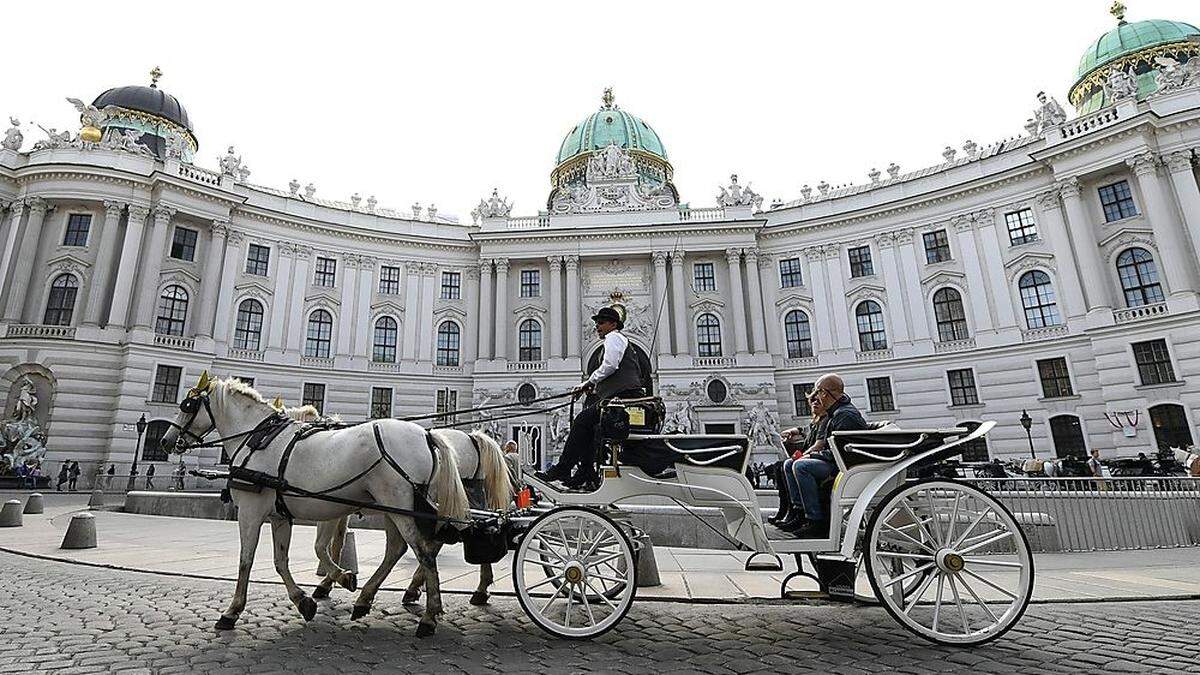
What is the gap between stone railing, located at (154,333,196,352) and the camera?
28344 mm

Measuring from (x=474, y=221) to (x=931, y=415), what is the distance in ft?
102

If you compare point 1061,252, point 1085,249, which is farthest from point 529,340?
point 1085,249

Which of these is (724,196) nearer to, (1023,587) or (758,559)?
(758,559)

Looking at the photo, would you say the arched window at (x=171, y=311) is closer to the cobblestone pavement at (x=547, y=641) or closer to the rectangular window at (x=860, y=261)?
the cobblestone pavement at (x=547, y=641)

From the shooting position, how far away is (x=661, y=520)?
35.5ft

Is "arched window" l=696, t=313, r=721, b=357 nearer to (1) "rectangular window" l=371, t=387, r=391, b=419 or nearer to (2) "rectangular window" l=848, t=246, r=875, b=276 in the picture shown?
(2) "rectangular window" l=848, t=246, r=875, b=276

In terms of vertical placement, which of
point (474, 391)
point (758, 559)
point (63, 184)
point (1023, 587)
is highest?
point (63, 184)

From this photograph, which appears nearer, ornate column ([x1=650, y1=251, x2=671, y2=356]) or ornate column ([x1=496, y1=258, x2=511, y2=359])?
ornate column ([x1=650, y1=251, x2=671, y2=356])

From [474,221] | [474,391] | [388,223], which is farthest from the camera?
[474,221]

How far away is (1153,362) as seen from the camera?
24.3m

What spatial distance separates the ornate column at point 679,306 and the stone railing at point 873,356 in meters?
9.84

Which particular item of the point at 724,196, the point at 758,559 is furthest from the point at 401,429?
the point at 724,196

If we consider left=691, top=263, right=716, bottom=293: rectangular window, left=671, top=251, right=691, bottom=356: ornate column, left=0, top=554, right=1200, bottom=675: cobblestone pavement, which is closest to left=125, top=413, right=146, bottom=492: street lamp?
left=0, top=554, right=1200, bottom=675: cobblestone pavement

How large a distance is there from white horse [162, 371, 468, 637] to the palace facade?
17.3m
